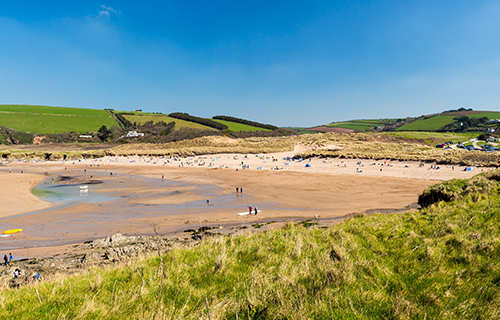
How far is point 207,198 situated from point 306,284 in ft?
71.3

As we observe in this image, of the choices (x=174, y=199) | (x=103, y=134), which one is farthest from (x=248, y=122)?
(x=174, y=199)

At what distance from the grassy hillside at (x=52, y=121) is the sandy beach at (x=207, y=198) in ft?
255

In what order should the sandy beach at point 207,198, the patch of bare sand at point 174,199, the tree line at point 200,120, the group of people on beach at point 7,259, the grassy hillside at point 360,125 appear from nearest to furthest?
the group of people on beach at point 7,259
the sandy beach at point 207,198
the patch of bare sand at point 174,199
the tree line at point 200,120
the grassy hillside at point 360,125

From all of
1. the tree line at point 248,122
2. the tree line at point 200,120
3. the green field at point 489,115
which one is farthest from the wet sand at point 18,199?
the green field at point 489,115

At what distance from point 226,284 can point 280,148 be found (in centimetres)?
6349

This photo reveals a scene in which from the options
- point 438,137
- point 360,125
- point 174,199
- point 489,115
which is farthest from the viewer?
point 360,125

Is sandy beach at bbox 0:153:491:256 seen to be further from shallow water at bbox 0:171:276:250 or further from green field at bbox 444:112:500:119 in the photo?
green field at bbox 444:112:500:119

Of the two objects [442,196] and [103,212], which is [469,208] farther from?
[103,212]

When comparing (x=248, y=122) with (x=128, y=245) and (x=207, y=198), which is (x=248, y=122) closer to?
(x=207, y=198)

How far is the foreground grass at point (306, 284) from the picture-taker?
2605 millimetres

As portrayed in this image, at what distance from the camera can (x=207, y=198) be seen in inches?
955

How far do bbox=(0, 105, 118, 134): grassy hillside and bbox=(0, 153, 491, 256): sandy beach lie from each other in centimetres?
7773

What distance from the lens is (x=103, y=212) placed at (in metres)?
19.9

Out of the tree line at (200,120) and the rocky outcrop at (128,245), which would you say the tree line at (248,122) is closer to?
the tree line at (200,120)
